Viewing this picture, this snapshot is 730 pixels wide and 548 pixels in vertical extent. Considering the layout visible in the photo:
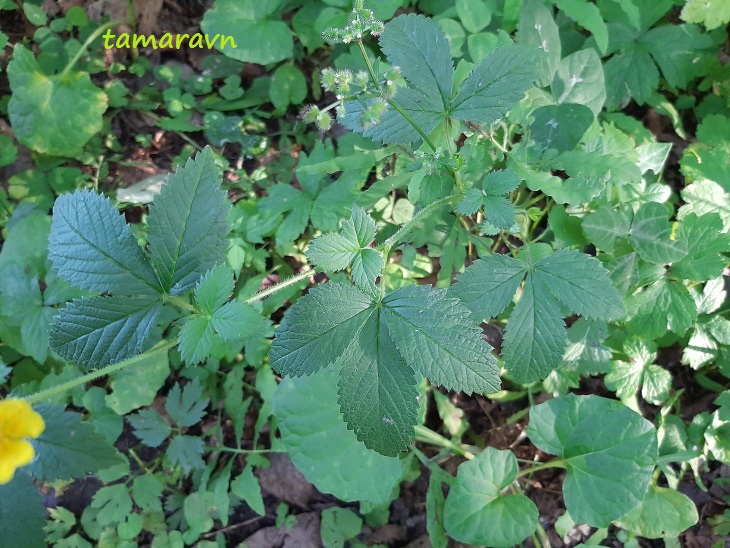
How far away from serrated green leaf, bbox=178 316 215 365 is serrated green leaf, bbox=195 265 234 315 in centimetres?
4

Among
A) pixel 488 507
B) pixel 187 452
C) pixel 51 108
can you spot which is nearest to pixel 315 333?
pixel 488 507

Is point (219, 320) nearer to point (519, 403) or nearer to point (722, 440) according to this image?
point (519, 403)

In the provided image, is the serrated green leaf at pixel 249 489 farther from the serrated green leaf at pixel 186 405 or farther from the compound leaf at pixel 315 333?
the compound leaf at pixel 315 333

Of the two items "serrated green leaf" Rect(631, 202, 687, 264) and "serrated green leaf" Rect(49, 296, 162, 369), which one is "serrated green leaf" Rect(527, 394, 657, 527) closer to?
"serrated green leaf" Rect(631, 202, 687, 264)

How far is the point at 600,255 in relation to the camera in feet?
7.41

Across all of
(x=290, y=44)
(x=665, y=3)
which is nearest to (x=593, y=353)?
(x=665, y=3)

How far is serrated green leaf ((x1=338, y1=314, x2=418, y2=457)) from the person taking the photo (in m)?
1.47

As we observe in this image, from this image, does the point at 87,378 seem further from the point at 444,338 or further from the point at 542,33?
the point at 542,33

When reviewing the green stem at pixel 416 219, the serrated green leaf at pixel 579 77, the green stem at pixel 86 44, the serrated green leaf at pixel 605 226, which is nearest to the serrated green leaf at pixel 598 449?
the serrated green leaf at pixel 605 226

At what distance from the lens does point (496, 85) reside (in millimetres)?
1715

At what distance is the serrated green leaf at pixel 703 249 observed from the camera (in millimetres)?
2051

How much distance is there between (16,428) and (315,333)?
74cm

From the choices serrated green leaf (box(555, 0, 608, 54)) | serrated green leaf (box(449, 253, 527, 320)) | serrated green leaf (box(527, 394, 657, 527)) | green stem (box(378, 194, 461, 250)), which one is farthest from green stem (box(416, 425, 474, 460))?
serrated green leaf (box(555, 0, 608, 54))

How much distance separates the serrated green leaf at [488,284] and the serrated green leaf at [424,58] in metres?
0.53
